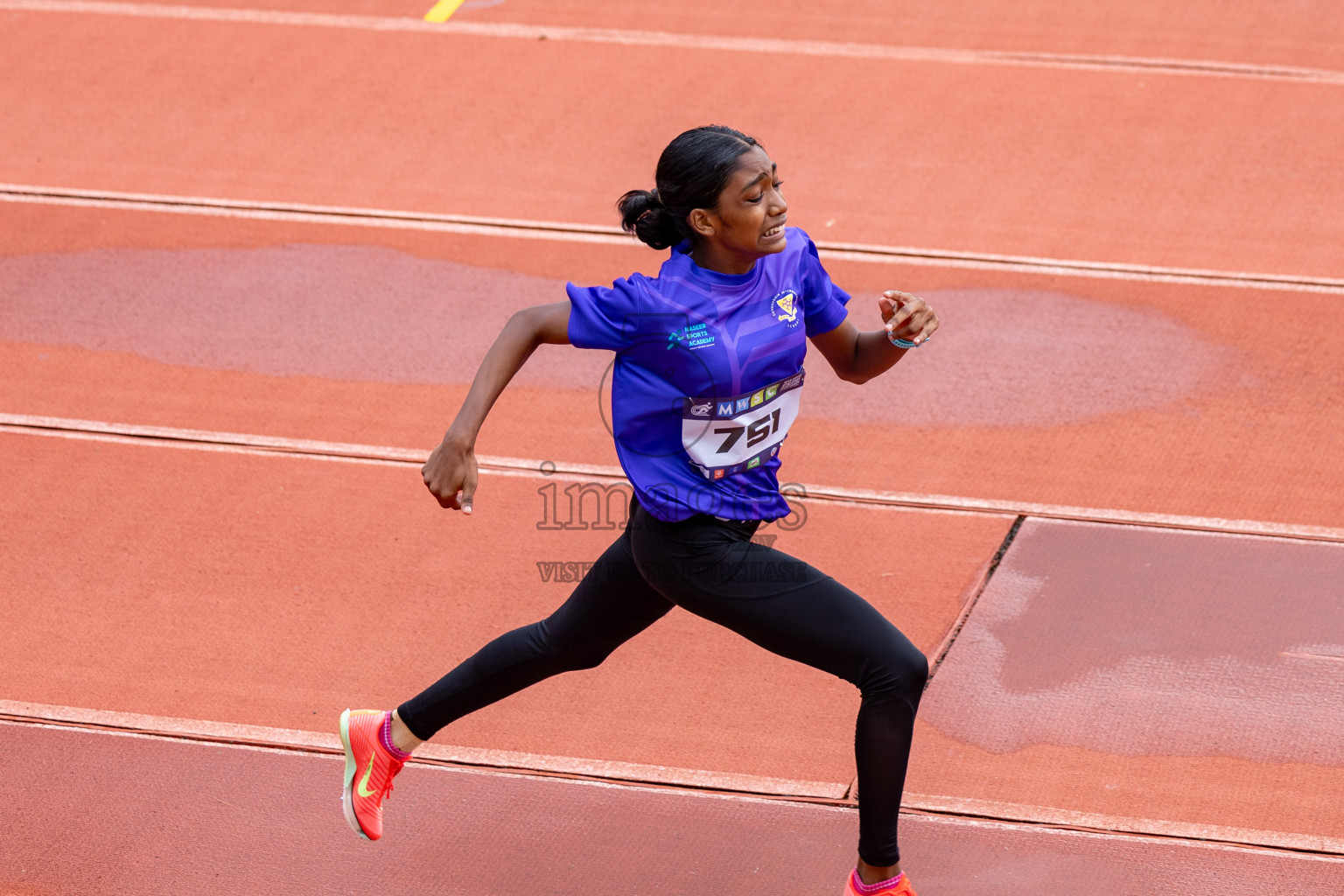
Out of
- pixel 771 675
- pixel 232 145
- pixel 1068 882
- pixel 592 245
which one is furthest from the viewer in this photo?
pixel 232 145

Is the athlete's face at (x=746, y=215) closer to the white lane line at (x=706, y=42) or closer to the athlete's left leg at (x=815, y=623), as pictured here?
the athlete's left leg at (x=815, y=623)

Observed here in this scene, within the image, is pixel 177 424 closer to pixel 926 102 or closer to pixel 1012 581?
pixel 1012 581

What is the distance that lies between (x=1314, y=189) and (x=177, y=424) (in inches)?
193

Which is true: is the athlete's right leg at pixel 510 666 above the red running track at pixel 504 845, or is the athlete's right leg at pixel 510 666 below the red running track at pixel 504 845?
above

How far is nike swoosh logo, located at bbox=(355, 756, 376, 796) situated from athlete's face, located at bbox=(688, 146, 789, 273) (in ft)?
Result: 4.83

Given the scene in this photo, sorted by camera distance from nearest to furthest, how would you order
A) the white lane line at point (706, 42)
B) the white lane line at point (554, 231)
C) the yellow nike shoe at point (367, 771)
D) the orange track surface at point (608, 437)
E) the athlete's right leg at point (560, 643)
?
the athlete's right leg at point (560, 643) < the yellow nike shoe at point (367, 771) < the orange track surface at point (608, 437) < the white lane line at point (554, 231) < the white lane line at point (706, 42)

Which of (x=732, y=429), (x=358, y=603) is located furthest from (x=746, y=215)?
(x=358, y=603)

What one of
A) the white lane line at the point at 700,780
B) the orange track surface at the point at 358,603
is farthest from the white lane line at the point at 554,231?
the white lane line at the point at 700,780

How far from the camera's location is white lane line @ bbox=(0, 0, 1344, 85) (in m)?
7.39

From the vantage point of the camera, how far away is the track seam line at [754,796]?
11.4 feet

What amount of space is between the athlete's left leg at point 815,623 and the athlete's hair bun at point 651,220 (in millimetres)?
598

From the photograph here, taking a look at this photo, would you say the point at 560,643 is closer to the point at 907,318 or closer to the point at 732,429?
the point at 732,429

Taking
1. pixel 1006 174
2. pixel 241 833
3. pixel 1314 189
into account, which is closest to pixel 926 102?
pixel 1006 174

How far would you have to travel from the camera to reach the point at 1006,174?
261 inches
